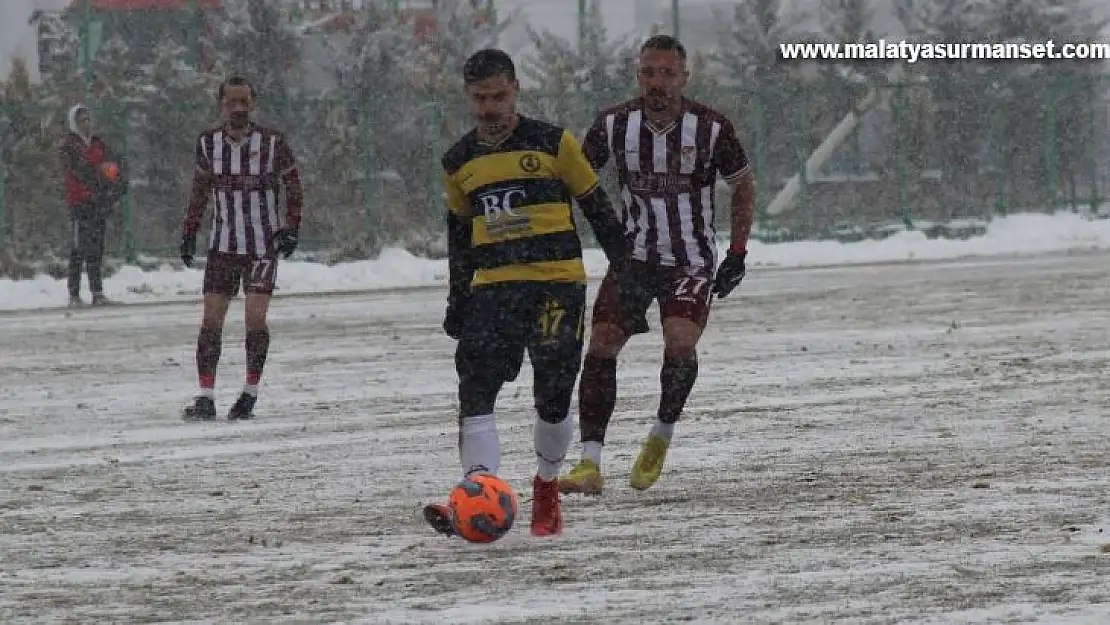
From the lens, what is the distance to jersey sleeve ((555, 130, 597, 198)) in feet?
25.6

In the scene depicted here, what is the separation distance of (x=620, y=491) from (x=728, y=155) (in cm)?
144

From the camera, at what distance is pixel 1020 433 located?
34.2 feet

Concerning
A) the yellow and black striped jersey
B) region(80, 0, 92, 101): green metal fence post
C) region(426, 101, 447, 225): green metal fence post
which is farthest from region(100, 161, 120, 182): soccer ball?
the yellow and black striped jersey

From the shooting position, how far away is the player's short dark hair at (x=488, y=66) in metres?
7.66

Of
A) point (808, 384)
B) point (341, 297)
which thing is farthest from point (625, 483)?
point (341, 297)

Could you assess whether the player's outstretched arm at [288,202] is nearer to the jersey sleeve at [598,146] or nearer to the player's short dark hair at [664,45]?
the jersey sleeve at [598,146]

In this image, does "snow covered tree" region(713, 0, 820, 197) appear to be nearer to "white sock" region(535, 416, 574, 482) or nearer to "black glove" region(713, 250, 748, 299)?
"black glove" region(713, 250, 748, 299)

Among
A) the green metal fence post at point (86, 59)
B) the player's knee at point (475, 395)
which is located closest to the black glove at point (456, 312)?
the player's knee at point (475, 395)

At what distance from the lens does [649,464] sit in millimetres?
8961

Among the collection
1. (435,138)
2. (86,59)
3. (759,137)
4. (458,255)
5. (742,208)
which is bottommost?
(458,255)

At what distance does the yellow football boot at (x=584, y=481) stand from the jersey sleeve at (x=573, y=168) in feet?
4.80

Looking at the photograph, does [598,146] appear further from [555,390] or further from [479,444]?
[479,444]

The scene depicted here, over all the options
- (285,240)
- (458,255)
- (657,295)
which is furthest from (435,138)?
(458,255)

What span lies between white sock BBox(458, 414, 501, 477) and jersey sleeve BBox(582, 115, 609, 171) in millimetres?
1727
